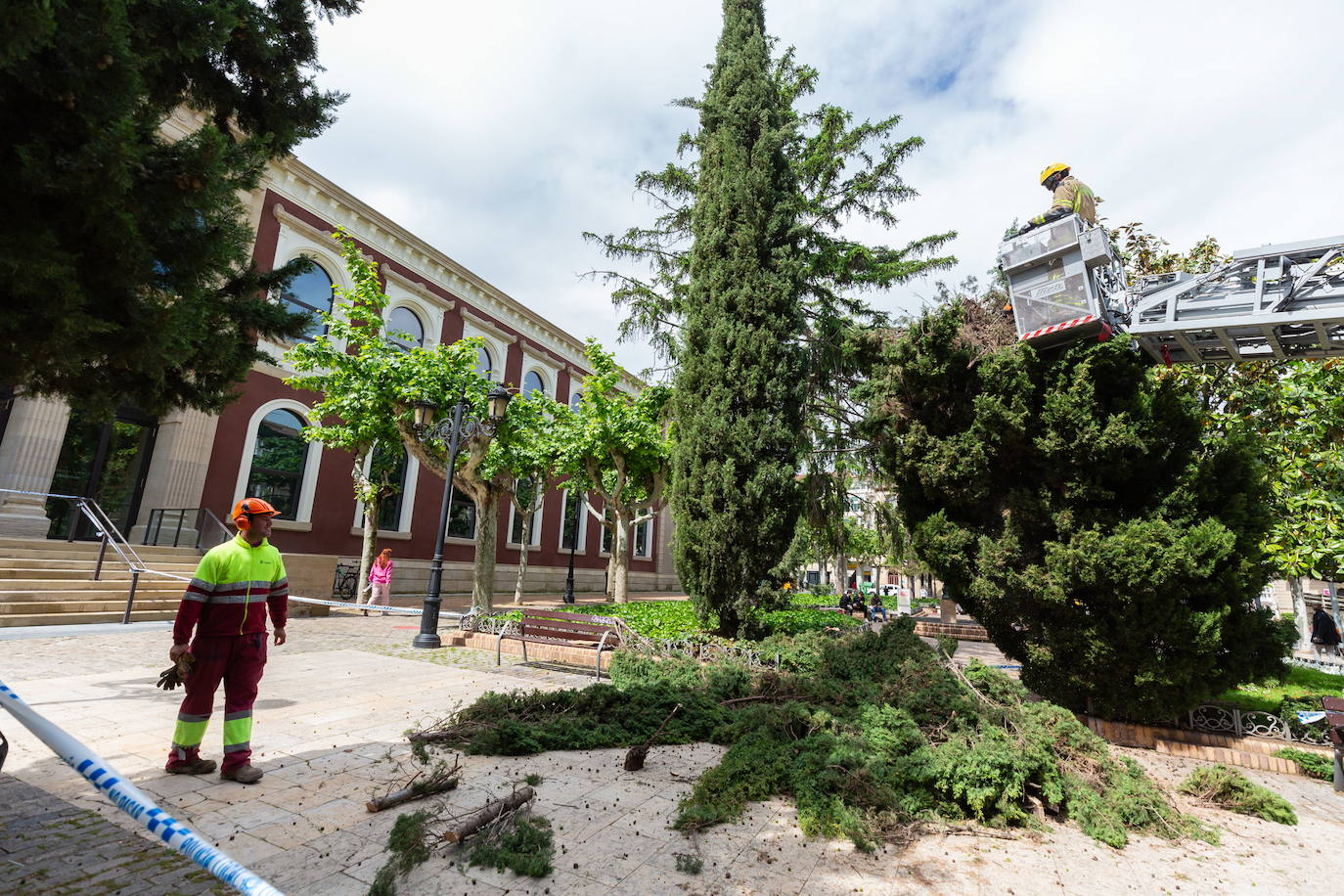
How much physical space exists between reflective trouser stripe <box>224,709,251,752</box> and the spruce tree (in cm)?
658

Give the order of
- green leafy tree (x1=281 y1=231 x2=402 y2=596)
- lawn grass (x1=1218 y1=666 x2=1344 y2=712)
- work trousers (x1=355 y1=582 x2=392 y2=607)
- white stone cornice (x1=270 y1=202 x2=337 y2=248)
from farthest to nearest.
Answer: white stone cornice (x1=270 y1=202 x2=337 y2=248)
work trousers (x1=355 y1=582 x2=392 y2=607)
green leafy tree (x1=281 y1=231 x2=402 y2=596)
lawn grass (x1=1218 y1=666 x2=1344 y2=712)

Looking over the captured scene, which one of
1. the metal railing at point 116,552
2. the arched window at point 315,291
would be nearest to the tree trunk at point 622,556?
the metal railing at point 116,552

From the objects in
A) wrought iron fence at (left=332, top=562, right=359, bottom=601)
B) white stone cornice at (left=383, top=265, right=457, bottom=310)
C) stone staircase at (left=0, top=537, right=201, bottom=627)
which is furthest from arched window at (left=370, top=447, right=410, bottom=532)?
stone staircase at (left=0, top=537, right=201, bottom=627)

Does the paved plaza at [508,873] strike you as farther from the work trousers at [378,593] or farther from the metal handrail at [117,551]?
the work trousers at [378,593]

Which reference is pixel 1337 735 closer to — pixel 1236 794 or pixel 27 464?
pixel 1236 794

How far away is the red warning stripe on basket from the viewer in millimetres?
5801

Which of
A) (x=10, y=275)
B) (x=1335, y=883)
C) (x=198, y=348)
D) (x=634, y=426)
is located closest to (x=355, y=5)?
(x=198, y=348)

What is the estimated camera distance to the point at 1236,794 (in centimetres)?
433

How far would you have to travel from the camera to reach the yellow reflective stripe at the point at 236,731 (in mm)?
3787

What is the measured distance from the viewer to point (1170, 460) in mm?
6059

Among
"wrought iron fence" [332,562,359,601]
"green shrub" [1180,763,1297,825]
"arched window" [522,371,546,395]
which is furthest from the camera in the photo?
"arched window" [522,371,546,395]

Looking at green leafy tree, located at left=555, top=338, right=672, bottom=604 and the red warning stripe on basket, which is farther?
green leafy tree, located at left=555, top=338, right=672, bottom=604

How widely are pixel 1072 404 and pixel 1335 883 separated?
154 inches

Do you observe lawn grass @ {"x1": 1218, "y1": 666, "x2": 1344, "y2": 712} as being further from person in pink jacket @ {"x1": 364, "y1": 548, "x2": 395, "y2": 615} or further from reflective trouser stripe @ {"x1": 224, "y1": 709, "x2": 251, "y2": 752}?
person in pink jacket @ {"x1": 364, "y1": 548, "x2": 395, "y2": 615}
